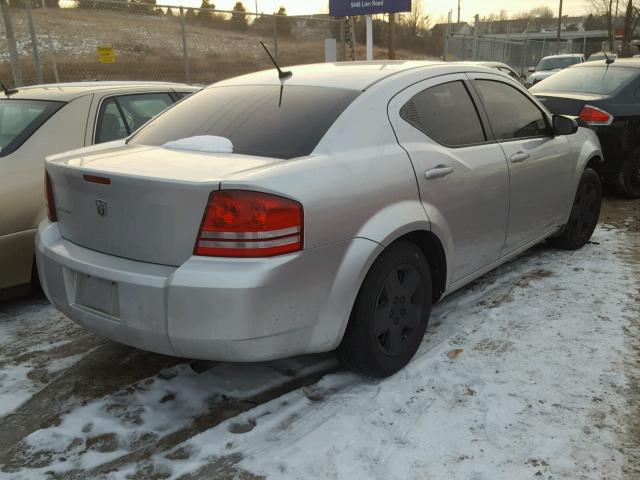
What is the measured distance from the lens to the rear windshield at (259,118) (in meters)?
2.80

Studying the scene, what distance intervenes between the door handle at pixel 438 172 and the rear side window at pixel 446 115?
18 centimetres

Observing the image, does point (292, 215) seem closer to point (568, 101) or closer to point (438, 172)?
point (438, 172)

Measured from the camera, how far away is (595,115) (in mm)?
6613

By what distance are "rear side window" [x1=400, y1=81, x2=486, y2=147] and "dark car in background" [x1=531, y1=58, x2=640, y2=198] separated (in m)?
3.69

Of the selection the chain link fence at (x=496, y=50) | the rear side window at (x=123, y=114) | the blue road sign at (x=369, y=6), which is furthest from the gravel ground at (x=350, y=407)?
the chain link fence at (x=496, y=50)

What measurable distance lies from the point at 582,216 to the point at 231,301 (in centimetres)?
376

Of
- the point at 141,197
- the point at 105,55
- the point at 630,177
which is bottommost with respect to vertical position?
the point at 630,177

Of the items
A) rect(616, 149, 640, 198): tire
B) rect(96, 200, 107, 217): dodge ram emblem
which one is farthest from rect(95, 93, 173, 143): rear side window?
rect(616, 149, 640, 198): tire

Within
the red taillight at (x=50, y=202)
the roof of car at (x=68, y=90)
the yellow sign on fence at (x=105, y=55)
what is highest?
the yellow sign on fence at (x=105, y=55)

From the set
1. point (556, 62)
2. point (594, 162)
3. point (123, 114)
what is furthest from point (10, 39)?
point (556, 62)

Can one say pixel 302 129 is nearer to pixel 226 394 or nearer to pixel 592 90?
pixel 226 394

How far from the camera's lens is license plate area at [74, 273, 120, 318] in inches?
99.7

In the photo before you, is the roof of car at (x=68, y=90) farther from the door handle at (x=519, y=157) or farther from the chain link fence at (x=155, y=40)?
the chain link fence at (x=155, y=40)

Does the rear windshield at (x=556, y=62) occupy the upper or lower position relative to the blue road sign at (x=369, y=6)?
lower
